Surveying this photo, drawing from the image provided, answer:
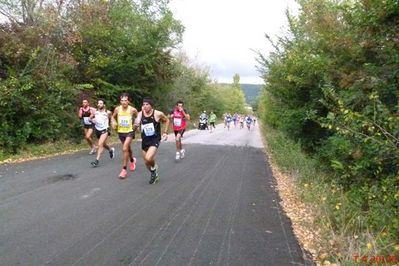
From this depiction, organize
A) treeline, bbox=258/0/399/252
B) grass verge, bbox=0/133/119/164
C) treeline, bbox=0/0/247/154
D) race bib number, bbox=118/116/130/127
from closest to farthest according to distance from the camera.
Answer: treeline, bbox=258/0/399/252
race bib number, bbox=118/116/130/127
grass verge, bbox=0/133/119/164
treeline, bbox=0/0/247/154

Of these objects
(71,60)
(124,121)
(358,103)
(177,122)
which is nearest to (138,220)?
(124,121)

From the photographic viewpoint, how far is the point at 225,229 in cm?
660

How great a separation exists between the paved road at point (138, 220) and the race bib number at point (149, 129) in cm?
107

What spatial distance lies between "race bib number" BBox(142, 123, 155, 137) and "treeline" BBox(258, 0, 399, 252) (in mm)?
3494

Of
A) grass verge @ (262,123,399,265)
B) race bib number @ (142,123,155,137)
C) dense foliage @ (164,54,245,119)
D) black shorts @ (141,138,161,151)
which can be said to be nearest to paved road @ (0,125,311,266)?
grass verge @ (262,123,399,265)

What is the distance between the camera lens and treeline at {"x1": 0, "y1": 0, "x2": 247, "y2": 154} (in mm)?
15188

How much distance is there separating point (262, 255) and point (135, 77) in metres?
23.8

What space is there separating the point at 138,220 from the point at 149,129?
3597 millimetres

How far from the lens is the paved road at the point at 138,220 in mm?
5336

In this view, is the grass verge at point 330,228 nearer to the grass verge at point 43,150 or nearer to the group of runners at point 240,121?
the grass verge at point 43,150

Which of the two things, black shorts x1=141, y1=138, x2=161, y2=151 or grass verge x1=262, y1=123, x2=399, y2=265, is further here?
black shorts x1=141, y1=138, x2=161, y2=151

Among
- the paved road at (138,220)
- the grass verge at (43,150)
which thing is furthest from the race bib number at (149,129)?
the grass verge at (43,150)

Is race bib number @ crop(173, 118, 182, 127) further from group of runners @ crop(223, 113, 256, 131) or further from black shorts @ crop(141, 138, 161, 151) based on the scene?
group of runners @ crop(223, 113, 256, 131)

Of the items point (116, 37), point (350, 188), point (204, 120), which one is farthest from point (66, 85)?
point (204, 120)
